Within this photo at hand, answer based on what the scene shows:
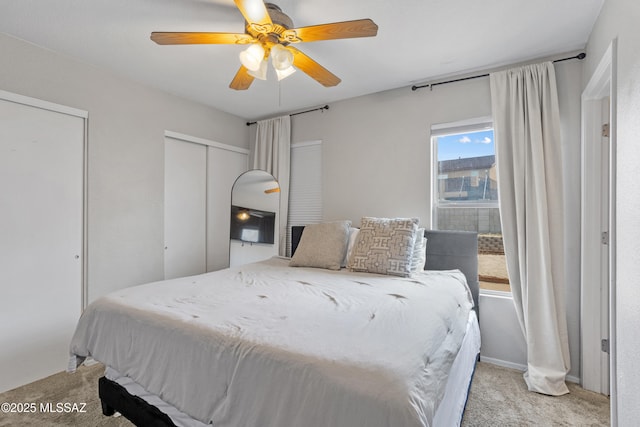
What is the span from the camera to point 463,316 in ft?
6.18

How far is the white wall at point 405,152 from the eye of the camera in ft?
7.61

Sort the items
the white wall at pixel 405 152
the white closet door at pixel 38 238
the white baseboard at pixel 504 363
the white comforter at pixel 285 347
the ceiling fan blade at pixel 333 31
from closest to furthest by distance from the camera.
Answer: the white comforter at pixel 285 347, the ceiling fan blade at pixel 333 31, the white closet door at pixel 38 238, the white wall at pixel 405 152, the white baseboard at pixel 504 363

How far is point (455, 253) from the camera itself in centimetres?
265

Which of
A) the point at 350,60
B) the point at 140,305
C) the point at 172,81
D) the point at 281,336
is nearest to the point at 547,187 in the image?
the point at 350,60

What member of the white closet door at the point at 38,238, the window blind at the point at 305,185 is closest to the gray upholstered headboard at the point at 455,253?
the window blind at the point at 305,185

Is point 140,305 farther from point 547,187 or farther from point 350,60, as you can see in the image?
point 547,187

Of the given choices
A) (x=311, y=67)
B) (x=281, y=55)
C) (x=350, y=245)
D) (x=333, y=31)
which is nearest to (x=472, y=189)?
(x=350, y=245)

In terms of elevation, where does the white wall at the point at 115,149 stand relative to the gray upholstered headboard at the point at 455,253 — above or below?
above

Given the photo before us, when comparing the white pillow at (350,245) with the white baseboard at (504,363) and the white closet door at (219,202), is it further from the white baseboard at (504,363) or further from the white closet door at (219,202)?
the white closet door at (219,202)

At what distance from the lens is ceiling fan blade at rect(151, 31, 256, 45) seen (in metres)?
1.64

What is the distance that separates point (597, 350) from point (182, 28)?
3.68m

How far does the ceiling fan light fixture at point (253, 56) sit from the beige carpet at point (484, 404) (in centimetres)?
224

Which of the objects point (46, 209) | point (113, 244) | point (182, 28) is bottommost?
point (113, 244)

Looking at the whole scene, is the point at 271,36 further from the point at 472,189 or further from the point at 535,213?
the point at 535,213
